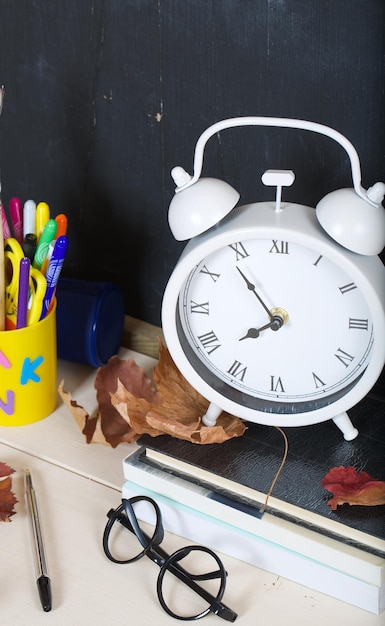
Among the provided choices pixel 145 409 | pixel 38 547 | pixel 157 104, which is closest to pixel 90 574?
pixel 38 547

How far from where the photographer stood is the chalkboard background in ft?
2.84

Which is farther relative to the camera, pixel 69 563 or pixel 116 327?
pixel 116 327

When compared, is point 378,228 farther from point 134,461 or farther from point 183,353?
point 134,461

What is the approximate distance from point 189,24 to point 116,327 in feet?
1.23

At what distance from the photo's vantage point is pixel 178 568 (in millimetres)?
789

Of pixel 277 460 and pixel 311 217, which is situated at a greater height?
pixel 311 217

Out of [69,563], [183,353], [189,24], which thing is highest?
[189,24]

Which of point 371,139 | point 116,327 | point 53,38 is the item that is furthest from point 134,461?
point 53,38

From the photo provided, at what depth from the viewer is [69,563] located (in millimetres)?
806

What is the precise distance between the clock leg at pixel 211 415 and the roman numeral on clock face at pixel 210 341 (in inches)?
2.2

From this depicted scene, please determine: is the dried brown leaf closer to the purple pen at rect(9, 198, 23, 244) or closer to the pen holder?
the pen holder

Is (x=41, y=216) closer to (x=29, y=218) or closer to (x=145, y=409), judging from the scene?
(x=29, y=218)

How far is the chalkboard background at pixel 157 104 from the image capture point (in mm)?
867

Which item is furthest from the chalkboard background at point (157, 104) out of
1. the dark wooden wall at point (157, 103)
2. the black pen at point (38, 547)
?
the black pen at point (38, 547)
